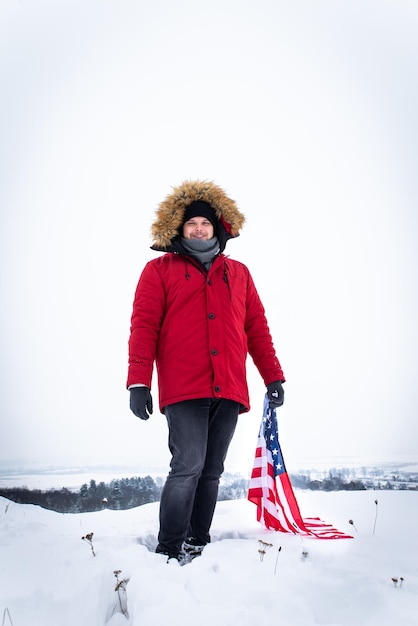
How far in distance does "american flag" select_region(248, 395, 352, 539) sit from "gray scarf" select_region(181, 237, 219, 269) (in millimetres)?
775

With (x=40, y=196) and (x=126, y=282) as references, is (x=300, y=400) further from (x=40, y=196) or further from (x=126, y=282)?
(x=40, y=196)

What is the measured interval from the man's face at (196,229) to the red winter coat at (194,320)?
2.3 inches

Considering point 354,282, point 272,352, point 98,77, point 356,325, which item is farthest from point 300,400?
point 98,77


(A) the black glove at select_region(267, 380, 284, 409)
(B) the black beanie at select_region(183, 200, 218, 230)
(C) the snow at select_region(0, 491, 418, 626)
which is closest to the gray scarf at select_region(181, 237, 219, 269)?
(B) the black beanie at select_region(183, 200, 218, 230)

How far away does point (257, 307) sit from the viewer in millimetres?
2443

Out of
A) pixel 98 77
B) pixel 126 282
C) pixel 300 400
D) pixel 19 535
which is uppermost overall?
pixel 98 77

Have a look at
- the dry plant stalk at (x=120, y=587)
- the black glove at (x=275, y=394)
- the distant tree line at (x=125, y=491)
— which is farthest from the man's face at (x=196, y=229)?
the distant tree line at (x=125, y=491)

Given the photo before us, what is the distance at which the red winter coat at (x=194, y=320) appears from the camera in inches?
78.6

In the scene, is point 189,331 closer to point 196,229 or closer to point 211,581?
point 196,229

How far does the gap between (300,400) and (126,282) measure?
2.34m

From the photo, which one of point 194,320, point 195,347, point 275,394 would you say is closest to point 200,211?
point 194,320

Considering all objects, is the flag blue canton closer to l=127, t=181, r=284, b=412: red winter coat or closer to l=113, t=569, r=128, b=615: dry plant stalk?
l=127, t=181, r=284, b=412: red winter coat

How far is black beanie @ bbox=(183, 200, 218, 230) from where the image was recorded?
2.33m

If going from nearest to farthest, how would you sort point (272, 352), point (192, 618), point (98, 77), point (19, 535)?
1. point (192, 618)
2. point (19, 535)
3. point (272, 352)
4. point (98, 77)
